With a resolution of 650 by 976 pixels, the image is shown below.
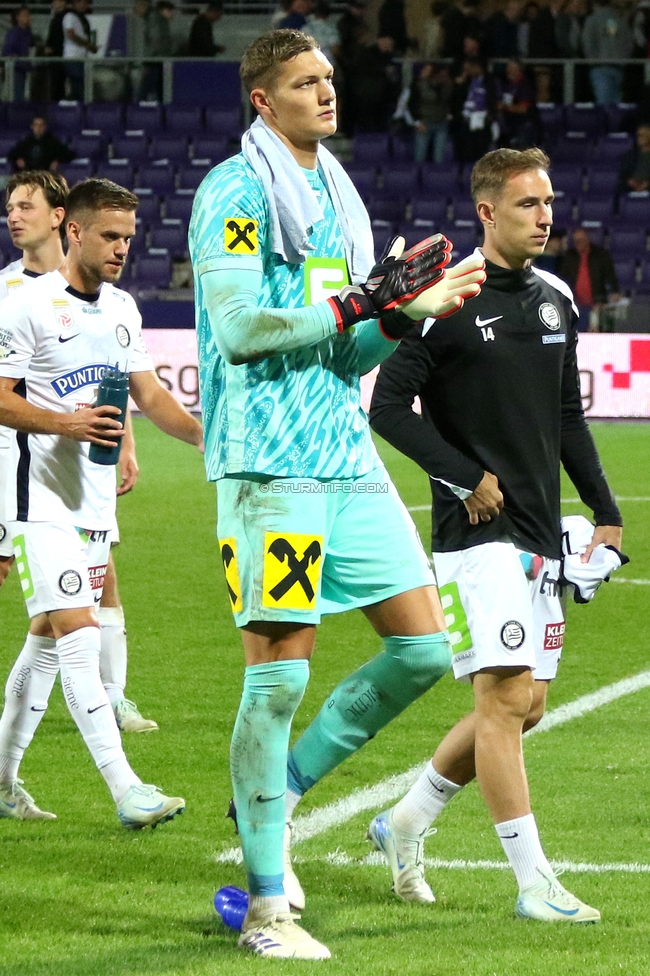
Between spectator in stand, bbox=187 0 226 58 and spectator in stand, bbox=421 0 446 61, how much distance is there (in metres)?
3.19

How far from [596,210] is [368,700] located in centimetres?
1789

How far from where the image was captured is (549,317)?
4043mm

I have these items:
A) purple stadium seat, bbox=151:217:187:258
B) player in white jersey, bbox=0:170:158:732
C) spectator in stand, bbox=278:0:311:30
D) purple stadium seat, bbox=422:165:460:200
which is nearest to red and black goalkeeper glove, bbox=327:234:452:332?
player in white jersey, bbox=0:170:158:732

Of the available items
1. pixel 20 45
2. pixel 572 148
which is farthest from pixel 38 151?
pixel 572 148

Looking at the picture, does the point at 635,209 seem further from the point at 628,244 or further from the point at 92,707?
the point at 92,707

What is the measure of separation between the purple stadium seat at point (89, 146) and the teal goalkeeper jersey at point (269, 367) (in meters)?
20.0

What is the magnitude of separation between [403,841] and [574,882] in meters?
0.47

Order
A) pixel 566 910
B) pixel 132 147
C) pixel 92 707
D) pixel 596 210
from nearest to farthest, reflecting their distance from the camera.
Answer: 1. pixel 566 910
2. pixel 92 707
3. pixel 596 210
4. pixel 132 147

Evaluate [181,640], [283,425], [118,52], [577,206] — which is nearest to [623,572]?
[181,640]

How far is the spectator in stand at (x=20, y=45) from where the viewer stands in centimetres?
2319

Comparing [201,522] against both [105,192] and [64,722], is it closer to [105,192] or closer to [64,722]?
[64,722]

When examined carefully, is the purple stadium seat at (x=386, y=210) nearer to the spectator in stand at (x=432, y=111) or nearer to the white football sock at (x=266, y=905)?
the spectator in stand at (x=432, y=111)

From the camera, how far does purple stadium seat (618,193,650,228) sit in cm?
2048

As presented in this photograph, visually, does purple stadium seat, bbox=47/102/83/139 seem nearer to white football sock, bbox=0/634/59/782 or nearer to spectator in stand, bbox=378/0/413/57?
spectator in stand, bbox=378/0/413/57
